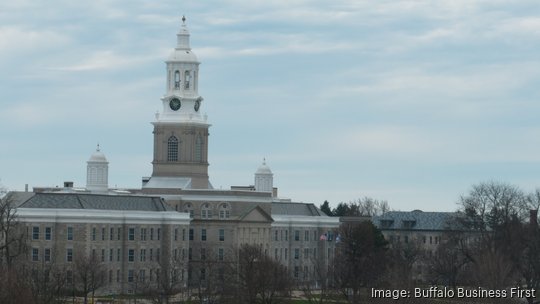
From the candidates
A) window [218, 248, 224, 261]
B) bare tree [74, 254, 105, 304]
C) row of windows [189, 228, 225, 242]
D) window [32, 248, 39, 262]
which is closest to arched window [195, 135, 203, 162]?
row of windows [189, 228, 225, 242]

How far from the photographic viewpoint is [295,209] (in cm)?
18975

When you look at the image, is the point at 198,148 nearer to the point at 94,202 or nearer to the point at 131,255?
the point at 131,255

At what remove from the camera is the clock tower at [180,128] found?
17212 centimetres

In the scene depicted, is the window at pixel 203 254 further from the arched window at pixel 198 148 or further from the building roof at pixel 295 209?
the building roof at pixel 295 209

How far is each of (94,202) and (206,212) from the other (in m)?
16.2

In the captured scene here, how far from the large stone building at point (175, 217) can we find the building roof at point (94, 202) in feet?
0.26

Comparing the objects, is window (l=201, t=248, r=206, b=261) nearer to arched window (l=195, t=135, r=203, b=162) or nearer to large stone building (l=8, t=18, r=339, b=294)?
large stone building (l=8, t=18, r=339, b=294)

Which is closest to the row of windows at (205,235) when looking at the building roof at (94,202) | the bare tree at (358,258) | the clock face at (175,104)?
the building roof at (94,202)

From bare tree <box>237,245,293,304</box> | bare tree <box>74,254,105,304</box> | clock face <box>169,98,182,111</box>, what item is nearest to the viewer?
bare tree <box>237,245,293,304</box>

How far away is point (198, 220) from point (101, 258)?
55.0 ft

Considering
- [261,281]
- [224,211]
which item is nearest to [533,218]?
[224,211]

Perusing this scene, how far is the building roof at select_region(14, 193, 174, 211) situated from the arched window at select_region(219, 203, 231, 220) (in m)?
7.52

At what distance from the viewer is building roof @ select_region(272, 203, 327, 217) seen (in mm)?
185750

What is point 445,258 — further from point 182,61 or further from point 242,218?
point 182,61
